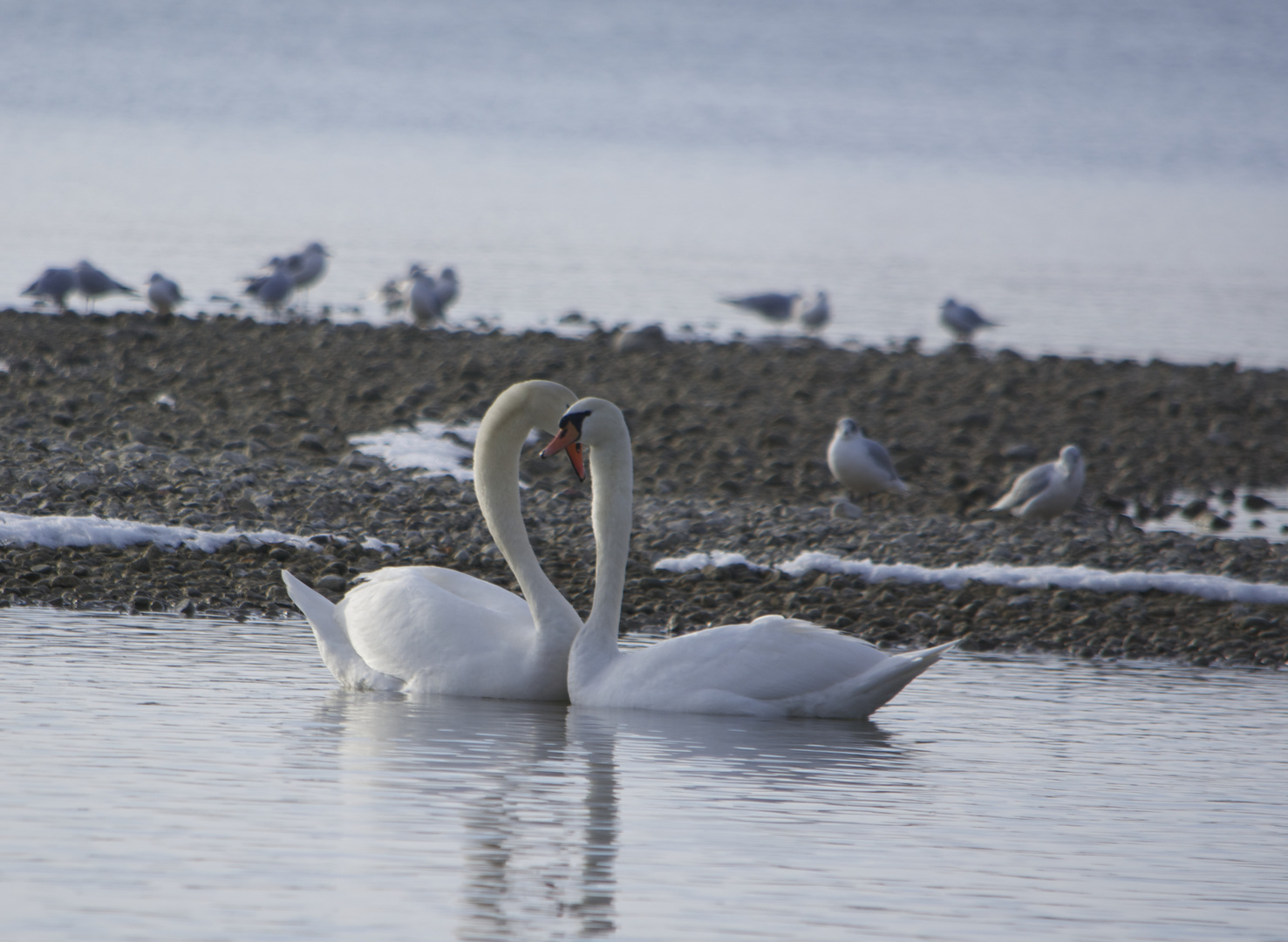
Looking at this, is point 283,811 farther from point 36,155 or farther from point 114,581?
point 36,155

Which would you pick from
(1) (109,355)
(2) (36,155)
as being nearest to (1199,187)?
(2) (36,155)

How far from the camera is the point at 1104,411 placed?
19.2 metres

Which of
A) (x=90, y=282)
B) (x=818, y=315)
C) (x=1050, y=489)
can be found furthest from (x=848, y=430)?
(x=90, y=282)

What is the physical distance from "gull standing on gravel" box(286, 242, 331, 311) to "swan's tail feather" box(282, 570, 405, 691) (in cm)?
1741

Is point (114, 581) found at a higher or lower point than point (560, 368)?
lower

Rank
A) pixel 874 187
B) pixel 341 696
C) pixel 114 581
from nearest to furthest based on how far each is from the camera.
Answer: pixel 341 696 < pixel 114 581 < pixel 874 187

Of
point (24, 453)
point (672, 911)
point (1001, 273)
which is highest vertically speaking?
point (1001, 273)

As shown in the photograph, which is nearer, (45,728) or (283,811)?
(283,811)

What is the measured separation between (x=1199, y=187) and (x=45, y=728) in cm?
6180

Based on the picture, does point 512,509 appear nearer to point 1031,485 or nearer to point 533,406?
point 533,406

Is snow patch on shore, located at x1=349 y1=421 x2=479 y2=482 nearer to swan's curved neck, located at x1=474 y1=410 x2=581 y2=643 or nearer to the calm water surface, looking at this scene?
swan's curved neck, located at x1=474 y1=410 x2=581 y2=643

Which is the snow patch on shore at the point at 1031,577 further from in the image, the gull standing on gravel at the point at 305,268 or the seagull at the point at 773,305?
the seagull at the point at 773,305

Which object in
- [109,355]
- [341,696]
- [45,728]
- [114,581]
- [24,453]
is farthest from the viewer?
[109,355]

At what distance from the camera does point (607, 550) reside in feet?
26.6
